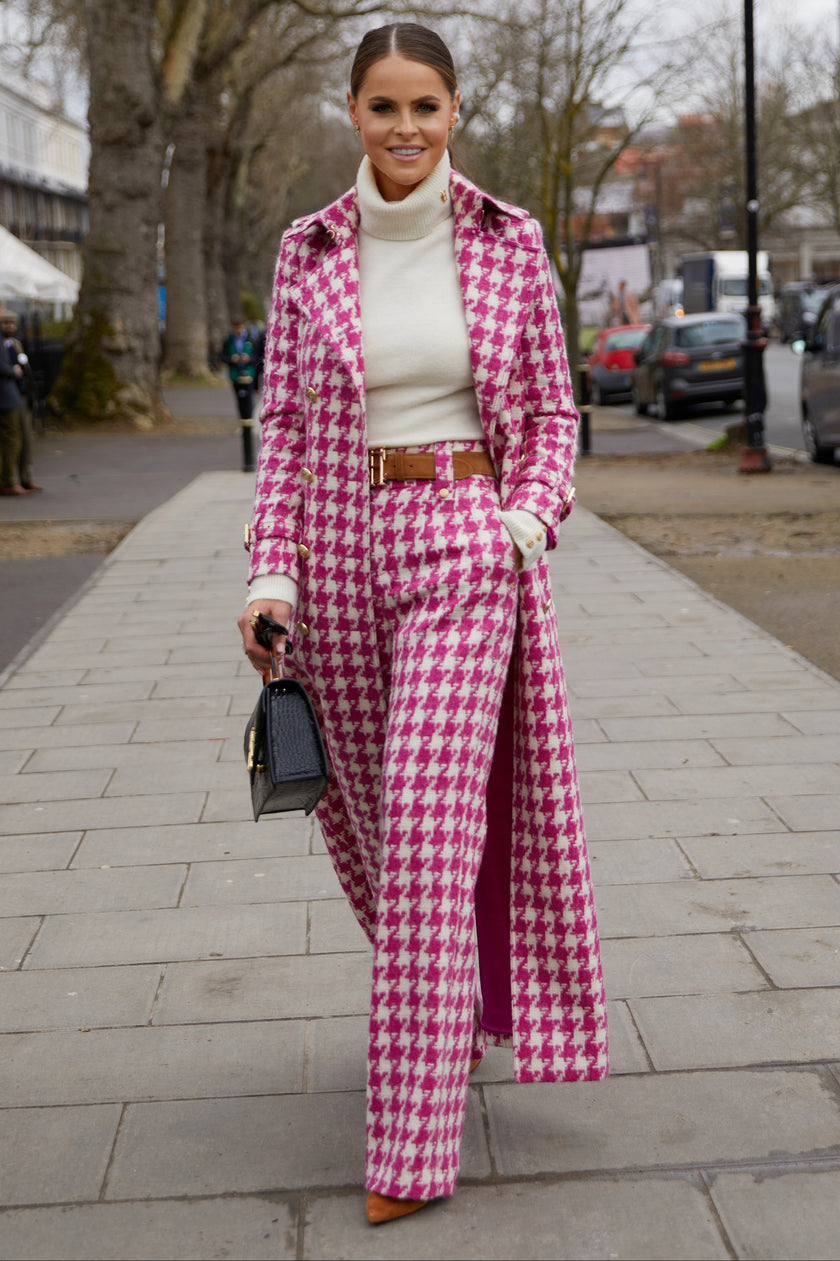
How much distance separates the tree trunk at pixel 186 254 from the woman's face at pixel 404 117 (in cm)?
3359

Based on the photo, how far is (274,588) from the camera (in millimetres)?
2754

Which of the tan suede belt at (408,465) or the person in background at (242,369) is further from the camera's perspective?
the person in background at (242,369)

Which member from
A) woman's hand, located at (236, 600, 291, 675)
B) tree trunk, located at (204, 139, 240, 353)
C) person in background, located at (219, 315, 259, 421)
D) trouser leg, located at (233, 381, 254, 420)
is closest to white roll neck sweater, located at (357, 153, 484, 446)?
woman's hand, located at (236, 600, 291, 675)

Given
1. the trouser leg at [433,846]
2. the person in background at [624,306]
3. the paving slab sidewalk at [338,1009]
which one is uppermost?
the person in background at [624,306]

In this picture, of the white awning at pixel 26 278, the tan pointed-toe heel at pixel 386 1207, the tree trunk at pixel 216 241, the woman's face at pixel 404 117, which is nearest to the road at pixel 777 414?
the white awning at pixel 26 278

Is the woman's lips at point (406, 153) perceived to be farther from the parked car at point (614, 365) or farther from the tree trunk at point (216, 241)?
the tree trunk at point (216, 241)

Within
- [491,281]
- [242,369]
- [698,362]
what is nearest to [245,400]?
[698,362]

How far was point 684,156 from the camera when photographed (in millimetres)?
78125

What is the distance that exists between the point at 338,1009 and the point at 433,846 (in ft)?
3.52

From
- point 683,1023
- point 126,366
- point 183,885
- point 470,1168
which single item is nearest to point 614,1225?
point 470,1168

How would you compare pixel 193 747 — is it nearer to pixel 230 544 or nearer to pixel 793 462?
pixel 230 544

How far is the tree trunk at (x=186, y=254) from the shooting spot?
36.3 meters

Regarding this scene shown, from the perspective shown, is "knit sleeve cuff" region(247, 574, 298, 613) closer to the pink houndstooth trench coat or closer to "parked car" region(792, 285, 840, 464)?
the pink houndstooth trench coat

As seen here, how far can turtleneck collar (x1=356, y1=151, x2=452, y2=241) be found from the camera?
9.02 feet
